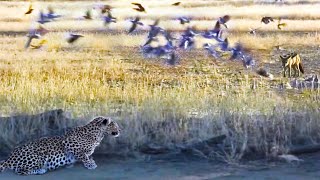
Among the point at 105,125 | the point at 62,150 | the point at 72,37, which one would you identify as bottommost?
the point at 62,150

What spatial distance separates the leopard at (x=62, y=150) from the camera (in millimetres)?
7297

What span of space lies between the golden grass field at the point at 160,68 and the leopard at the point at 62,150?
47cm

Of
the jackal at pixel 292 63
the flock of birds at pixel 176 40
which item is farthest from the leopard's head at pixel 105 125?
the jackal at pixel 292 63

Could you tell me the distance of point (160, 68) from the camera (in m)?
8.15

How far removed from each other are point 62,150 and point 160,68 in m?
1.37

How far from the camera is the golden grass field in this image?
8102mm

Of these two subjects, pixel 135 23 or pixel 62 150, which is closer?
pixel 62 150

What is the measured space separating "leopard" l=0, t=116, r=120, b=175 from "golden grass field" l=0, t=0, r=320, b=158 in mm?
471

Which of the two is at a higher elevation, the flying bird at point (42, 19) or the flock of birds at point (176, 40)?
the flying bird at point (42, 19)

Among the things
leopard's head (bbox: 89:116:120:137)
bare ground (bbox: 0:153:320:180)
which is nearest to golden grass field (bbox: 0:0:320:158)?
leopard's head (bbox: 89:116:120:137)

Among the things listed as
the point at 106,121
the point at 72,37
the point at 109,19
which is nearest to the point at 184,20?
the point at 109,19

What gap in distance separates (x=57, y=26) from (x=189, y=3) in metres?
1.36

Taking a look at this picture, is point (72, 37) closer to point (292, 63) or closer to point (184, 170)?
point (184, 170)

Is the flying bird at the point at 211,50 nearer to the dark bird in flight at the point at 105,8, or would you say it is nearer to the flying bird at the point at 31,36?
the dark bird in flight at the point at 105,8
